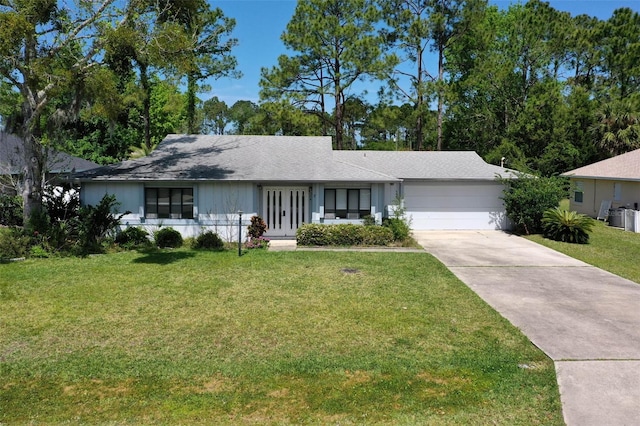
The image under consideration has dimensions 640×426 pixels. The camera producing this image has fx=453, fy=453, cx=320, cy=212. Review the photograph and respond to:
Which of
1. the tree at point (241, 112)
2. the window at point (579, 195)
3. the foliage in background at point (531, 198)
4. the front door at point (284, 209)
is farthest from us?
the tree at point (241, 112)

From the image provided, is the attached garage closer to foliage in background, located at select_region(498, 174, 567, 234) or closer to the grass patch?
foliage in background, located at select_region(498, 174, 567, 234)

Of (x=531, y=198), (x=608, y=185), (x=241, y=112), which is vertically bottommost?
(x=531, y=198)

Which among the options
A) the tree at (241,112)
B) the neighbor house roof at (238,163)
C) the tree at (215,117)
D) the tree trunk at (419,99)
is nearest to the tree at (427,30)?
the tree trunk at (419,99)

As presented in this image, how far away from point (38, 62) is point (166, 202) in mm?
A: 5831

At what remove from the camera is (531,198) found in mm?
17953

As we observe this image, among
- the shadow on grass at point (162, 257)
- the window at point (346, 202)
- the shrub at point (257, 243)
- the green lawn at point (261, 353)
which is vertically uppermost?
the window at point (346, 202)

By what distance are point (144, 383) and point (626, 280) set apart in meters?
11.1

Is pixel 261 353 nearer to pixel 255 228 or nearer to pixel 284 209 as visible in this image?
pixel 255 228

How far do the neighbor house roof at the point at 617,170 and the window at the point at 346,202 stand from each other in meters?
12.0

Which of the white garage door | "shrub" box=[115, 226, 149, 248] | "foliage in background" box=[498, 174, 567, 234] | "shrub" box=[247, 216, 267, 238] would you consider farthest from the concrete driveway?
"shrub" box=[115, 226, 149, 248]

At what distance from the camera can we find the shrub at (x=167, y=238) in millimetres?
15281

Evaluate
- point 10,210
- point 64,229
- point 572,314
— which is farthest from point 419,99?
point 572,314

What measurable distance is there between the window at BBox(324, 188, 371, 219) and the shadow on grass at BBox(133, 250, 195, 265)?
5.34 meters

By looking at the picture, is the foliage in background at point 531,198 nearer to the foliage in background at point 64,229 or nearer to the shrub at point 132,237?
the shrub at point 132,237
